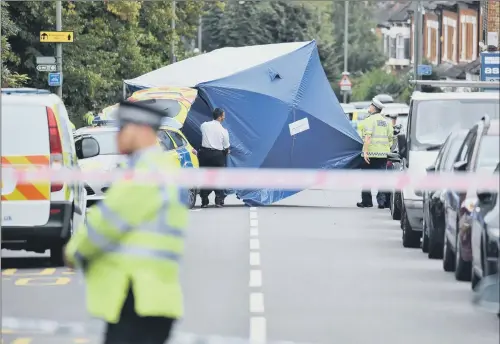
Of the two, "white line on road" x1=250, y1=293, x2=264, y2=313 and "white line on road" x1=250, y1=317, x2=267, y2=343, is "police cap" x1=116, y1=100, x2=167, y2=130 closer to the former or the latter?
"white line on road" x1=250, y1=317, x2=267, y2=343

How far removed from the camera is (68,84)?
38969mm

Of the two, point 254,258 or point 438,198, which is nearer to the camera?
point 438,198

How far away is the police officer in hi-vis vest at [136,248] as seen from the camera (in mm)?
6824

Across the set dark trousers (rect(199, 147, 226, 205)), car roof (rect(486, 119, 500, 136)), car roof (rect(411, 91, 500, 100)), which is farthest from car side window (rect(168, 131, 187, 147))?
car roof (rect(486, 119, 500, 136))

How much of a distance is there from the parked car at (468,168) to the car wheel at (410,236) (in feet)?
26.4

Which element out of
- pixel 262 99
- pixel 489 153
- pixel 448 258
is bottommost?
pixel 448 258

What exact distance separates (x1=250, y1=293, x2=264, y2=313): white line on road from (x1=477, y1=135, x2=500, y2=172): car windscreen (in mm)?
3982

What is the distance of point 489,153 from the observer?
8430mm

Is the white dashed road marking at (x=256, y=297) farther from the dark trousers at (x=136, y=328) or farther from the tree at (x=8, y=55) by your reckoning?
the tree at (x=8, y=55)

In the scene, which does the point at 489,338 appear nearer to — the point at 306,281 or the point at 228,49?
the point at 306,281

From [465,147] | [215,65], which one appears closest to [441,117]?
[465,147]

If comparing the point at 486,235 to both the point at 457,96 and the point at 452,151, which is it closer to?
the point at 452,151

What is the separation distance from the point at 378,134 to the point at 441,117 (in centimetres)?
856

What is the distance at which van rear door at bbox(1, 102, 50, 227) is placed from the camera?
13.9 m
